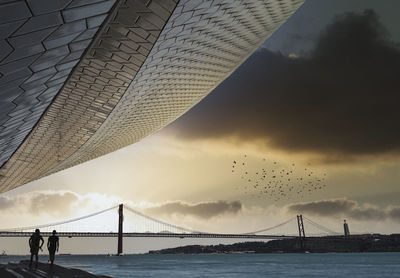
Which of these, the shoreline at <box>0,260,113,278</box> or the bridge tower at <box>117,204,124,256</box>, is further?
the bridge tower at <box>117,204,124,256</box>

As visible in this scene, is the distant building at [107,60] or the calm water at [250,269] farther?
the calm water at [250,269]

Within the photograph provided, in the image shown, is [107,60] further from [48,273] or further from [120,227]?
[120,227]

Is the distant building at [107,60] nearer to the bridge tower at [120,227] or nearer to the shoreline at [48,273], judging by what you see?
the shoreline at [48,273]

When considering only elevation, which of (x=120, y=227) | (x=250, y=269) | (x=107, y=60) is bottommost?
(x=250, y=269)

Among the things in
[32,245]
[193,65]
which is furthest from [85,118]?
[32,245]

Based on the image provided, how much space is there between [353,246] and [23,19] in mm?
152035

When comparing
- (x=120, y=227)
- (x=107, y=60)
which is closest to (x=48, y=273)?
(x=107, y=60)

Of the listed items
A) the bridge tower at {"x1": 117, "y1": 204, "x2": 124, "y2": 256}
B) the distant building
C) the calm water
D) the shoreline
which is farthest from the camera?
the bridge tower at {"x1": 117, "y1": 204, "x2": 124, "y2": 256}

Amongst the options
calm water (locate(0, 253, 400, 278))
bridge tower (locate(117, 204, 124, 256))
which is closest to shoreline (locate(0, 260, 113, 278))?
calm water (locate(0, 253, 400, 278))

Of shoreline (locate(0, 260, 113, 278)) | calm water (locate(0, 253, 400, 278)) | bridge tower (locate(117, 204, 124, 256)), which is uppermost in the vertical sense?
bridge tower (locate(117, 204, 124, 256))

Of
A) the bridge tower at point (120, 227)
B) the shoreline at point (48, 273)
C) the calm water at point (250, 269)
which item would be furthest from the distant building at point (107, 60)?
the bridge tower at point (120, 227)

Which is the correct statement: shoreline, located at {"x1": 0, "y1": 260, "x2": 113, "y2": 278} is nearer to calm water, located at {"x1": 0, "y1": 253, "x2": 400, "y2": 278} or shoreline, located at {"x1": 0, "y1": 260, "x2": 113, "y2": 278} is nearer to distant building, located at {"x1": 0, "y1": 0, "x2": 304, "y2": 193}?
distant building, located at {"x1": 0, "y1": 0, "x2": 304, "y2": 193}

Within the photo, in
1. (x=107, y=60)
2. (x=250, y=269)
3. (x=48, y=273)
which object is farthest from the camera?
(x=250, y=269)

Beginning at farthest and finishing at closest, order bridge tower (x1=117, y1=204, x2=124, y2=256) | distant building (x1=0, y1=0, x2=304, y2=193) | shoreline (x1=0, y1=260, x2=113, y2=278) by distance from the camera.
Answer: bridge tower (x1=117, y1=204, x2=124, y2=256) → shoreline (x1=0, y1=260, x2=113, y2=278) → distant building (x1=0, y1=0, x2=304, y2=193)
